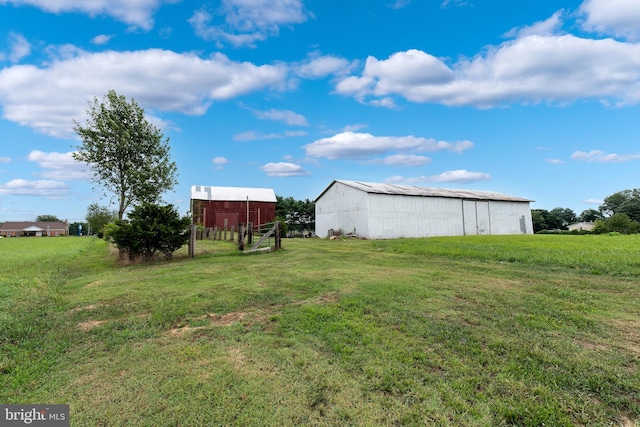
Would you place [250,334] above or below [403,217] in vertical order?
below

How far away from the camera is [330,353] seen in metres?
3.60

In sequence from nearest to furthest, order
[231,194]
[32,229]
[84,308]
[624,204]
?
1. [84,308]
2. [231,194]
3. [624,204]
4. [32,229]

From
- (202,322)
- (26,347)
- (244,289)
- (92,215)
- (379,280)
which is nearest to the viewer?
(26,347)

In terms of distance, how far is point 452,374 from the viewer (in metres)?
3.12

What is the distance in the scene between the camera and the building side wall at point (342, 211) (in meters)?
25.9

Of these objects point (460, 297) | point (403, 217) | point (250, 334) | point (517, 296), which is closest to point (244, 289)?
point (250, 334)

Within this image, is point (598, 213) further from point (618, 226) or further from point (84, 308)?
point (84, 308)

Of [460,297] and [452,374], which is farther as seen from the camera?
[460,297]

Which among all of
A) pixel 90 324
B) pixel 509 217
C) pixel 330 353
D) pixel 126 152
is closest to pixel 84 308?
pixel 90 324

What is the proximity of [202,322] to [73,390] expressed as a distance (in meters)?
1.85

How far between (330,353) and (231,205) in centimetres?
3631

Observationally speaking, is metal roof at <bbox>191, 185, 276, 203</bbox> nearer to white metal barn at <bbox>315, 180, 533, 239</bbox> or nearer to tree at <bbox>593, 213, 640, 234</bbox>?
white metal barn at <bbox>315, 180, 533, 239</bbox>

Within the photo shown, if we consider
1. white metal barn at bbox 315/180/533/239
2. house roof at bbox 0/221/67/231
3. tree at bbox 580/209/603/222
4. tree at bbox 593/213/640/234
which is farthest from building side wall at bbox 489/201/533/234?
house roof at bbox 0/221/67/231

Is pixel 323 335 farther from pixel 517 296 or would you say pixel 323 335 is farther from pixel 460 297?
pixel 517 296
